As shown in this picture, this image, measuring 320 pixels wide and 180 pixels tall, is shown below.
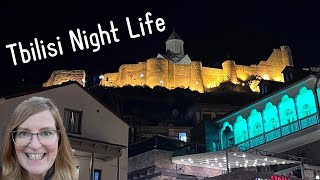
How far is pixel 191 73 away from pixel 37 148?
70.7 meters

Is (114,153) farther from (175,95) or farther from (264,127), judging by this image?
(175,95)

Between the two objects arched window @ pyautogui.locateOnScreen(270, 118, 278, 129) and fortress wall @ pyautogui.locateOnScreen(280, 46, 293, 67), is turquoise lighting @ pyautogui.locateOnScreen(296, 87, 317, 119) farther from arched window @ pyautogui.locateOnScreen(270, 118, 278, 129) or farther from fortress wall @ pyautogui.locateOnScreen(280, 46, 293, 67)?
fortress wall @ pyautogui.locateOnScreen(280, 46, 293, 67)

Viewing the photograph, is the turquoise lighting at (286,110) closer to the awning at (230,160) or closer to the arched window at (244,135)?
the awning at (230,160)

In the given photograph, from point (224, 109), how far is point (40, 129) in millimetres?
41483

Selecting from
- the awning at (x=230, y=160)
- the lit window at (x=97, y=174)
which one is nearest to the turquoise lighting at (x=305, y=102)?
the awning at (x=230, y=160)

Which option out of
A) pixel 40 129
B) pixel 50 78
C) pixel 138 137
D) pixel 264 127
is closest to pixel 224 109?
pixel 138 137

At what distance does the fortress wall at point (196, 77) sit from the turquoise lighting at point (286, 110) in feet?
153

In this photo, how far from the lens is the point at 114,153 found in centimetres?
1859

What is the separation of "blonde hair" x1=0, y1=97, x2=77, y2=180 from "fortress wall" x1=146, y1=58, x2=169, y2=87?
6914cm

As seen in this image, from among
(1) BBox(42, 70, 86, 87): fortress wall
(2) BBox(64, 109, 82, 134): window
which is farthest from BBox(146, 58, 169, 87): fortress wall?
(2) BBox(64, 109, 82, 134): window

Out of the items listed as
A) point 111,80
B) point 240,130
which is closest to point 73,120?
point 240,130

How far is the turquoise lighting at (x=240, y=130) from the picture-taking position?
88.9 feet

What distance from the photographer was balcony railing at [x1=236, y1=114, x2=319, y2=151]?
21.4m

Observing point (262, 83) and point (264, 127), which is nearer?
point (264, 127)
